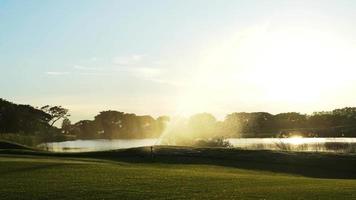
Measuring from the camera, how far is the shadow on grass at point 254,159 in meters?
55.2

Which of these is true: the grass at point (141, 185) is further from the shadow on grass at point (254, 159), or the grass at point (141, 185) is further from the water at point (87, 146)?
the water at point (87, 146)

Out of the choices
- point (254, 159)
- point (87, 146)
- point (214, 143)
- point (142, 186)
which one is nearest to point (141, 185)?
point (142, 186)

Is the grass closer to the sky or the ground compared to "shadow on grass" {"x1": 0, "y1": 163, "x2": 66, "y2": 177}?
closer to the ground

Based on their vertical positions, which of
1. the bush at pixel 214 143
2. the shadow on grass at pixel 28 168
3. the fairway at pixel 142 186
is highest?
the bush at pixel 214 143

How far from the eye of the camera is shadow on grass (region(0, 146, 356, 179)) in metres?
55.2

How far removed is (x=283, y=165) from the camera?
58.0 meters

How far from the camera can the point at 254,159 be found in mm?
62031

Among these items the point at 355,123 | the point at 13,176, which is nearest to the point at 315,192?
the point at 13,176

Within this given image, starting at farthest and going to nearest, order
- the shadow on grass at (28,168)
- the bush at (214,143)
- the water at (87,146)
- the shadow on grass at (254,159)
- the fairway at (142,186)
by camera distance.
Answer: the water at (87,146) → the bush at (214,143) → the shadow on grass at (254,159) → the shadow on grass at (28,168) → the fairway at (142,186)

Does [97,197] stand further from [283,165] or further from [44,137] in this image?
[44,137]

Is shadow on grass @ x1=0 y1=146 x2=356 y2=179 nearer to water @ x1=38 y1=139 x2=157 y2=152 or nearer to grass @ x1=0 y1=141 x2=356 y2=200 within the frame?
grass @ x1=0 y1=141 x2=356 y2=200

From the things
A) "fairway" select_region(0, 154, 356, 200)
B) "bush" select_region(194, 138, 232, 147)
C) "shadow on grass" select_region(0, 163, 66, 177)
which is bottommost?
"fairway" select_region(0, 154, 356, 200)

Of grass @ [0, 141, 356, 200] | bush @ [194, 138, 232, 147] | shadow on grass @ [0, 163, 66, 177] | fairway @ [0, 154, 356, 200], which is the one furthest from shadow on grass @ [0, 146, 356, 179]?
bush @ [194, 138, 232, 147]

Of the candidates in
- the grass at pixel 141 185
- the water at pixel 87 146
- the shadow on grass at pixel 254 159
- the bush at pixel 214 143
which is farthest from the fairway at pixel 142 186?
the water at pixel 87 146
